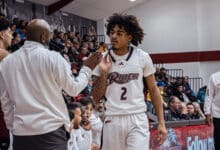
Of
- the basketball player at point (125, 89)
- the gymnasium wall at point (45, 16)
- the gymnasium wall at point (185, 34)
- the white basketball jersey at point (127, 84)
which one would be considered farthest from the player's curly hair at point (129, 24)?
the gymnasium wall at point (185, 34)

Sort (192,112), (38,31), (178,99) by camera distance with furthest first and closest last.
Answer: (178,99) < (192,112) < (38,31)

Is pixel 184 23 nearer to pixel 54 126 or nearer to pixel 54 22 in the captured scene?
pixel 54 22

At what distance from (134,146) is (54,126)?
89 centimetres

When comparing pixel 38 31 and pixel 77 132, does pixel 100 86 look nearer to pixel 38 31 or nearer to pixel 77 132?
pixel 38 31

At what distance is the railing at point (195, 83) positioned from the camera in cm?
2081

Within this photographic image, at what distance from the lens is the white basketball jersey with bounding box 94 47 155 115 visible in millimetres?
4246

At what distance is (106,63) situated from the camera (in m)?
4.36

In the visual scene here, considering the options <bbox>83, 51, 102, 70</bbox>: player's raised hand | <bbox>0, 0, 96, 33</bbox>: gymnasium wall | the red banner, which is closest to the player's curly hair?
<bbox>83, 51, 102, 70</bbox>: player's raised hand

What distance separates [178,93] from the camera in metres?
16.5

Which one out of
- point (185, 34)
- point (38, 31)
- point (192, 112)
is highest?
point (185, 34)

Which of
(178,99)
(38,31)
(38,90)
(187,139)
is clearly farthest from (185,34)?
(38,90)

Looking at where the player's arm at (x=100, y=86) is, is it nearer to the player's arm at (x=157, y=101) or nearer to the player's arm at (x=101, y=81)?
the player's arm at (x=101, y=81)

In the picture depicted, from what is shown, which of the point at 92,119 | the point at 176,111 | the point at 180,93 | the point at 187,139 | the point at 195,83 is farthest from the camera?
the point at 195,83

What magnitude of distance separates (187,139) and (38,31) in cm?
556
